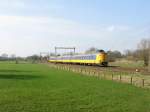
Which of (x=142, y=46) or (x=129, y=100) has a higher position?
(x=142, y=46)

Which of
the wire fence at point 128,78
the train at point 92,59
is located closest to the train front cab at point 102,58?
the train at point 92,59

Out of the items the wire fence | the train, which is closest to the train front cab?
the train

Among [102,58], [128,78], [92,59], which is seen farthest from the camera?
[92,59]

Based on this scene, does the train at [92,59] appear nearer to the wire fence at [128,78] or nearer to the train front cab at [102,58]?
the train front cab at [102,58]

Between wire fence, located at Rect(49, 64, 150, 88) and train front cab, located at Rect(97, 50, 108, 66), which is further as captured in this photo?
train front cab, located at Rect(97, 50, 108, 66)

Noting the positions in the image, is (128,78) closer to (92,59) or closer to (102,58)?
(102,58)

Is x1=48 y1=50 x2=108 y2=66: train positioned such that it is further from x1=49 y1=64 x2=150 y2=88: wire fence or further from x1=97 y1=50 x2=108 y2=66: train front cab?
x1=49 y1=64 x2=150 y2=88: wire fence

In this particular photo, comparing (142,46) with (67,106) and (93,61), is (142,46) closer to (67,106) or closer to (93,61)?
(93,61)

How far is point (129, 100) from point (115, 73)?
1925cm

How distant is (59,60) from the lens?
105m

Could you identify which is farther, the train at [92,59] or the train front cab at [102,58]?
the train at [92,59]

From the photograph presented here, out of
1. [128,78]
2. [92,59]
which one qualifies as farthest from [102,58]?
[128,78]

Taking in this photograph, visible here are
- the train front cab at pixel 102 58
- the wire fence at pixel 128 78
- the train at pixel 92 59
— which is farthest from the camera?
the train at pixel 92 59

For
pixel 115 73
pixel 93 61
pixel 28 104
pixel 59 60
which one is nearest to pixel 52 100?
pixel 28 104
